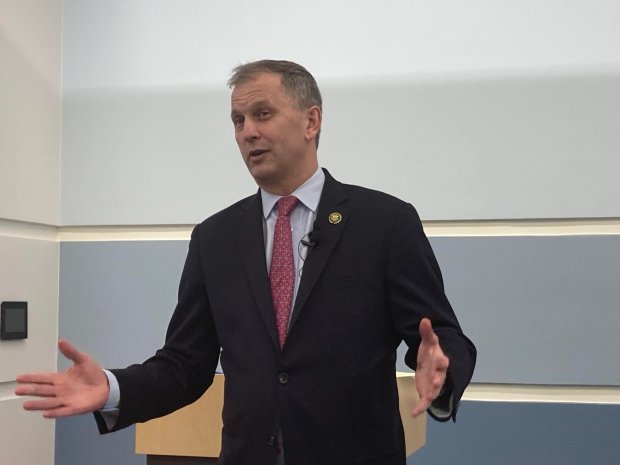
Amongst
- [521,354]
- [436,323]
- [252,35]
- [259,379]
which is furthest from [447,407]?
[252,35]

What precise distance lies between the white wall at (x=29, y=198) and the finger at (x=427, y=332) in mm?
2146

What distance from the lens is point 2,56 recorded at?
3260 mm

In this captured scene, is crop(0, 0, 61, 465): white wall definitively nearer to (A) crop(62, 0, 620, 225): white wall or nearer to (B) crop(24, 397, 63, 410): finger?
(A) crop(62, 0, 620, 225): white wall

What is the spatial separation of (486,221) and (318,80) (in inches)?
34.6

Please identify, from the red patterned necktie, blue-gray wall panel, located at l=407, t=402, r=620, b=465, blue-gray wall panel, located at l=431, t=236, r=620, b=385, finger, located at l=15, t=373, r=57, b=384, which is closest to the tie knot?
the red patterned necktie

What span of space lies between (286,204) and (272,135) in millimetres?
164

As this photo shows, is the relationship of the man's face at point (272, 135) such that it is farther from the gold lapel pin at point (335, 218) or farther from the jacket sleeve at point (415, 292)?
the jacket sleeve at point (415, 292)

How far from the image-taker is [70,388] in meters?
1.76

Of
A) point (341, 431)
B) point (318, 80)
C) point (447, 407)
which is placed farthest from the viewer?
point (318, 80)

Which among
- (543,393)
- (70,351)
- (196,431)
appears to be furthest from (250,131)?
(543,393)

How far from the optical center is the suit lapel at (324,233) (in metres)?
1.83

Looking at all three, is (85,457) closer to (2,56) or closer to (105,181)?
(105,181)

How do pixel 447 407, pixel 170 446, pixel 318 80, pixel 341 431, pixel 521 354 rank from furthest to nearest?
pixel 318 80
pixel 521 354
pixel 170 446
pixel 341 431
pixel 447 407

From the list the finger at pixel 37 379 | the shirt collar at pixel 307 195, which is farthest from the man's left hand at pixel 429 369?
the finger at pixel 37 379
